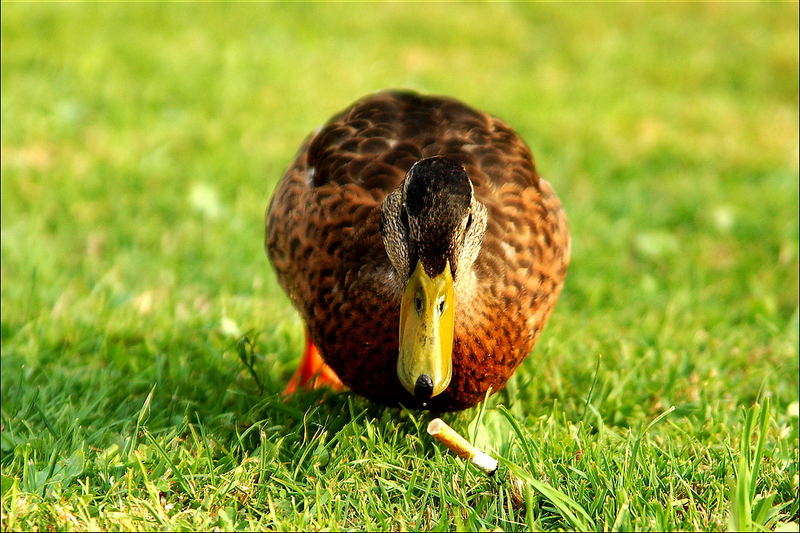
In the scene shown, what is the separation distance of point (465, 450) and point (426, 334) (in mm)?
325

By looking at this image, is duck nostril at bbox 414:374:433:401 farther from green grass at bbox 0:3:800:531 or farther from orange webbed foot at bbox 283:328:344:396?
orange webbed foot at bbox 283:328:344:396

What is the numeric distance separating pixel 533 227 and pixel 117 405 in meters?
1.42

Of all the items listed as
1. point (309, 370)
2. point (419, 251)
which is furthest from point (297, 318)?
point (419, 251)

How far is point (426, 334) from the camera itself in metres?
2.36

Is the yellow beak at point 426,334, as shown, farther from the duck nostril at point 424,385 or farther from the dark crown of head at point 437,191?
the dark crown of head at point 437,191

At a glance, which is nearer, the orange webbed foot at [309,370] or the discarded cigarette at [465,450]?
the discarded cigarette at [465,450]

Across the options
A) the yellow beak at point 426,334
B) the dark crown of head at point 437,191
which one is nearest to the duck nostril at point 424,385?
the yellow beak at point 426,334

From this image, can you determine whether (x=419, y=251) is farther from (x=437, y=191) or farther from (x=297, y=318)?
(x=297, y=318)

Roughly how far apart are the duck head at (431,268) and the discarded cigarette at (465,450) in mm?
107

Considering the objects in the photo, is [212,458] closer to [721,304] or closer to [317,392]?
[317,392]

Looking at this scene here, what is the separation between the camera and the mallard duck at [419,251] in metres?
2.38

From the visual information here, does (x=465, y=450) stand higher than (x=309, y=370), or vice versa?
(x=465, y=450)

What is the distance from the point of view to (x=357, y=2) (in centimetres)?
864

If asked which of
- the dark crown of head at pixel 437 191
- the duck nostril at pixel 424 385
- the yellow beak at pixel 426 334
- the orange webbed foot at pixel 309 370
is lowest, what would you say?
the orange webbed foot at pixel 309 370
